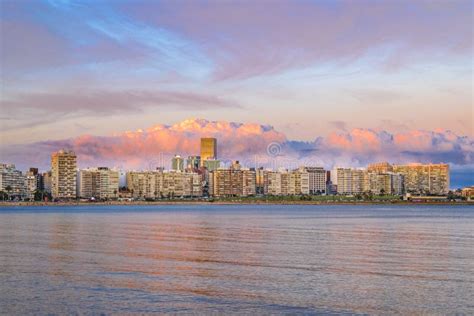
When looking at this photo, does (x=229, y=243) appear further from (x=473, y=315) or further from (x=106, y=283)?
(x=473, y=315)

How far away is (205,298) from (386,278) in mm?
8184

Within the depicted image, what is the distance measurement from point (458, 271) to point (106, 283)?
1487 cm

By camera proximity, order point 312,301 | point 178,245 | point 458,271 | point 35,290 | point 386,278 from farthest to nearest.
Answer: point 178,245
point 458,271
point 386,278
point 35,290
point 312,301

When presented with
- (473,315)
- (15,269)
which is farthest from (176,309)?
(15,269)

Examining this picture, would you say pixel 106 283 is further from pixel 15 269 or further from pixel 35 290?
pixel 15 269

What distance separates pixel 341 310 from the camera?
859 inches

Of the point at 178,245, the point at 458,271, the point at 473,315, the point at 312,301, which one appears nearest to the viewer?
the point at 473,315

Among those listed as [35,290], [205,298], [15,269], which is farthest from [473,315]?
[15,269]

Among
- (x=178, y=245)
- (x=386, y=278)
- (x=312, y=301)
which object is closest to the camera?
(x=312, y=301)

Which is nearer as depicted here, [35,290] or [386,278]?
[35,290]

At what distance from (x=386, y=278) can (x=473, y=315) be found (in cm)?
705

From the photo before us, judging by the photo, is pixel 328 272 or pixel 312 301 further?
pixel 328 272

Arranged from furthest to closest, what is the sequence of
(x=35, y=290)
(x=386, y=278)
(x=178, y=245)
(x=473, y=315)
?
(x=178, y=245) → (x=386, y=278) → (x=35, y=290) → (x=473, y=315)

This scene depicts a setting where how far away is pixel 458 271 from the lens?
97.9 ft
